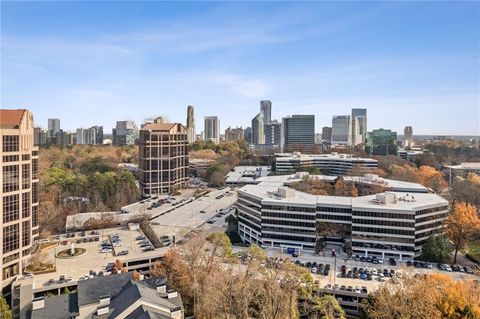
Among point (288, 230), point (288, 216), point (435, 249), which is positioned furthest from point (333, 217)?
point (435, 249)

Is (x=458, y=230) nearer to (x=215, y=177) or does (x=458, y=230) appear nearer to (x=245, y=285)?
(x=245, y=285)

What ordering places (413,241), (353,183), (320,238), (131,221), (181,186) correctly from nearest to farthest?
(413,241) < (320,238) < (131,221) < (353,183) < (181,186)

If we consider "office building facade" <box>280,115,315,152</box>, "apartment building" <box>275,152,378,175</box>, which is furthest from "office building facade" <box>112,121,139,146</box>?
"apartment building" <box>275,152,378,175</box>

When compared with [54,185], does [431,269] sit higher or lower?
lower

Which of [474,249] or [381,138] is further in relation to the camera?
[381,138]

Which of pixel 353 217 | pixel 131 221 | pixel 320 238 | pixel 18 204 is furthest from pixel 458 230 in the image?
pixel 18 204

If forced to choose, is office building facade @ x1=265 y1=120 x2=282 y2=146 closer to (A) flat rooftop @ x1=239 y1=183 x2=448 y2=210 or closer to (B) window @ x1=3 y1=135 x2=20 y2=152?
(A) flat rooftop @ x1=239 y1=183 x2=448 y2=210

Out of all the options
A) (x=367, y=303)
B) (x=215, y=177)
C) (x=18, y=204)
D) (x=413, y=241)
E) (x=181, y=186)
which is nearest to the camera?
(x=367, y=303)

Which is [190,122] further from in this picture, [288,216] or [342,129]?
[288,216]
